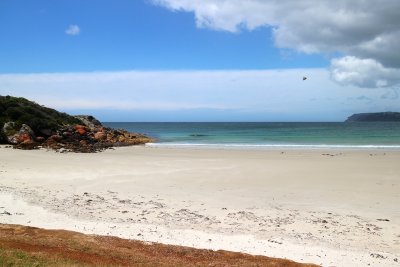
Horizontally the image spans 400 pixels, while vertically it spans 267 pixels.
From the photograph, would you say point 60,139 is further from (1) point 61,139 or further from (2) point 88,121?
(2) point 88,121

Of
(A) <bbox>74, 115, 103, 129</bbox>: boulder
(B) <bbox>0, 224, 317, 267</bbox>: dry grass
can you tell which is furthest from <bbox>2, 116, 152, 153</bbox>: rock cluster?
(B) <bbox>0, 224, 317, 267</bbox>: dry grass

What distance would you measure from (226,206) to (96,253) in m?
5.44

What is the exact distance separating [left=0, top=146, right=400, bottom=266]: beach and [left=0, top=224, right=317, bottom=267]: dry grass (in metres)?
0.77

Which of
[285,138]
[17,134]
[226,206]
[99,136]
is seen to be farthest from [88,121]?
[226,206]

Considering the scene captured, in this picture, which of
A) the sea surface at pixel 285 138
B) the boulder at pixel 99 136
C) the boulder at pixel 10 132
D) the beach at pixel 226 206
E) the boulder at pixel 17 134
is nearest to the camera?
the beach at pixel 226 206

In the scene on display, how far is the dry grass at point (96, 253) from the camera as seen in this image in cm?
603

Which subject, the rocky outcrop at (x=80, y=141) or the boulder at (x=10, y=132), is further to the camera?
the boulder at (x=10, y=132)

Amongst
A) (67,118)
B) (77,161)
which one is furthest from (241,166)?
(67,118)

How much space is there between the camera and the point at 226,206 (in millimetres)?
11523

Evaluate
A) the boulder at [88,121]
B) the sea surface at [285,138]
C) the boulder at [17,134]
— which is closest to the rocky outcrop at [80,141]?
the boulder at [17,134]

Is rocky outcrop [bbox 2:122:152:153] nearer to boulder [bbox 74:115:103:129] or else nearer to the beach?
the beach

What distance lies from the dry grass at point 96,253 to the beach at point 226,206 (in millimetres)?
771

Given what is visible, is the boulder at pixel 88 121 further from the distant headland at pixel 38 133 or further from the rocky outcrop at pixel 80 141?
the distant headland at pixel 38 133

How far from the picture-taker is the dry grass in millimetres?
6031
